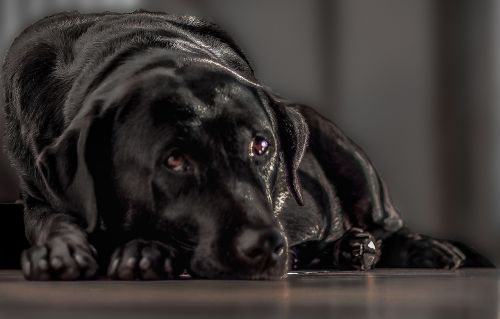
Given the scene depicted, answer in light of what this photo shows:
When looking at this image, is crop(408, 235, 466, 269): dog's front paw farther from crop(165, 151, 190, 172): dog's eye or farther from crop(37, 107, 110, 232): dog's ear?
crop(37, 107, 110, 232): dog's ear

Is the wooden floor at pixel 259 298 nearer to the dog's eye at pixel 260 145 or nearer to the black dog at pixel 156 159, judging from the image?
the black dog at pixel 156 159

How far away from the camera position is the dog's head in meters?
2.00

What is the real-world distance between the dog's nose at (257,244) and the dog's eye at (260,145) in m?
0.27

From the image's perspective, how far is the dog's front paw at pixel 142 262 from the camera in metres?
2.00

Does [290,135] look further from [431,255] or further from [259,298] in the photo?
[259,298]

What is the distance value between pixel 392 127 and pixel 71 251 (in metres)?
1.90

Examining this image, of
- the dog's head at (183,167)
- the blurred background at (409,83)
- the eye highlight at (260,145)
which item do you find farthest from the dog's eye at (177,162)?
the blurred background at (409,83)

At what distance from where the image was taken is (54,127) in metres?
2.41

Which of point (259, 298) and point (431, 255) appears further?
point (431, 255)

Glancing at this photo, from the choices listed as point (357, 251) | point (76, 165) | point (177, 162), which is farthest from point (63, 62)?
point (357, 251)

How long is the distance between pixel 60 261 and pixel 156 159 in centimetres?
32

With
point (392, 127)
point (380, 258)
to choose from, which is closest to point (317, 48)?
point (392, 127)

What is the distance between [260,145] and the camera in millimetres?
2184

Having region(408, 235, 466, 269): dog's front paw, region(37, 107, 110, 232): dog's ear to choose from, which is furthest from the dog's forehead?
region(408, 235, 466, 269): dog's front paw
